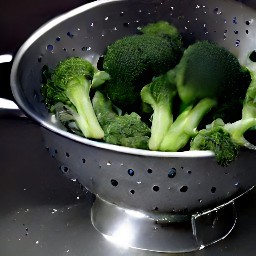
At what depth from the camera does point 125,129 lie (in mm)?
858

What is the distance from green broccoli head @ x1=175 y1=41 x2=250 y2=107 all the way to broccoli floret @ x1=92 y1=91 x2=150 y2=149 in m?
0.08

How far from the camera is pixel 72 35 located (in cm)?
104

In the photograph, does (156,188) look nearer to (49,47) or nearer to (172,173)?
(172,173)

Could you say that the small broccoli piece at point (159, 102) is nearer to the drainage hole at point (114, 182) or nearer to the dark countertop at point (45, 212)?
the drainage hole at point (114, 182)

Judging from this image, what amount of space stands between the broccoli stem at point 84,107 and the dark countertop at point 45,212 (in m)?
0.11

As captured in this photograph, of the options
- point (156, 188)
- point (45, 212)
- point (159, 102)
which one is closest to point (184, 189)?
point (156, 188)

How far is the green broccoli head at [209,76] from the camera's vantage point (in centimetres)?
88

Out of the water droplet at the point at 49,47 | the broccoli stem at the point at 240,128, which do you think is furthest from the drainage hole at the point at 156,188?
the water droplet at the point at 49,47

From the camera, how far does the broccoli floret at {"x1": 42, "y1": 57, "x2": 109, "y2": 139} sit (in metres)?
0.91

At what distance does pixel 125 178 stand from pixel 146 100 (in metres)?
0.18

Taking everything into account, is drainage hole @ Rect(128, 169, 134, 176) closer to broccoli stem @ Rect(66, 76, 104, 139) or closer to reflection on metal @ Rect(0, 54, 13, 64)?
broccoli stem @ Rect(66, 76, 104, 139)

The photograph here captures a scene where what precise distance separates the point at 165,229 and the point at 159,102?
7.4 inches

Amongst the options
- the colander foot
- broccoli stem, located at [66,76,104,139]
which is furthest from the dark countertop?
broccoli stem, located at [66,76,104,139]

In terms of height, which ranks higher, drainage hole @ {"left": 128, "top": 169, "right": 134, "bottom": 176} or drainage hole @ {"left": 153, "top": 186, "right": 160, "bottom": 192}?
drainage hole @ {"left": 128, "top": 169, "right": 134, "bottom": 176}
